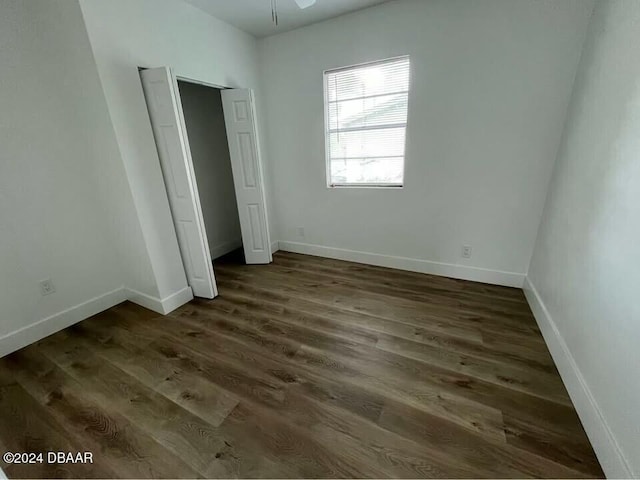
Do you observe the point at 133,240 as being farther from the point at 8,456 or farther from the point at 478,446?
the point at 478,446

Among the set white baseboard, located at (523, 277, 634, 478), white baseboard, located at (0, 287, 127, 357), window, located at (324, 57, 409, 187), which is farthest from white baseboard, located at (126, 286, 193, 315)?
white baseboard, located at (523, 277, 634, 478)

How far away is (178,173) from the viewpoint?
223 centimetres

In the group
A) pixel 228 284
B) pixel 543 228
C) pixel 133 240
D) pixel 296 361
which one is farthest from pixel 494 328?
pixel 133 240

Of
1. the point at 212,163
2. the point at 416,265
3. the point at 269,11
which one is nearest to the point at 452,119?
the point at 416,265

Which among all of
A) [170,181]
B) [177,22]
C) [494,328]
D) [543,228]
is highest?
[177,22]

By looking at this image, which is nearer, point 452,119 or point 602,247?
point 602,247

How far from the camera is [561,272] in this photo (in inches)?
72.3

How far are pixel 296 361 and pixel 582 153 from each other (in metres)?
2.42

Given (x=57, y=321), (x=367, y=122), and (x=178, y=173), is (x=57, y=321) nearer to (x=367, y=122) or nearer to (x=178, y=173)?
(x=178, y=173)

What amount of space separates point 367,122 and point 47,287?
3300 mm

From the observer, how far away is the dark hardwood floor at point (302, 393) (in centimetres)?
122

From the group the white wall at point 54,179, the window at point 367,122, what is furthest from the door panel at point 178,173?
the window at point 367,122

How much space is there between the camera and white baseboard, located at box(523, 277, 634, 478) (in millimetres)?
1097

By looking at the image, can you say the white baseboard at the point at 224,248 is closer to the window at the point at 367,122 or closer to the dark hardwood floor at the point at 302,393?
the dark hardwood floor at the point at 302,393
